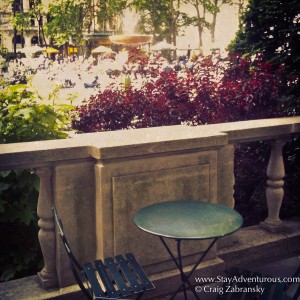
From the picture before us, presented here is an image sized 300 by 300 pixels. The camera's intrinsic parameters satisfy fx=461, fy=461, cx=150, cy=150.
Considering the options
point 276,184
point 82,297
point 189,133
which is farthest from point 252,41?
point 82,297

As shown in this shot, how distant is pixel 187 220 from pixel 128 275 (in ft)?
1.64

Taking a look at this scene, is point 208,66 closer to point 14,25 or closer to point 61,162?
point 61,162

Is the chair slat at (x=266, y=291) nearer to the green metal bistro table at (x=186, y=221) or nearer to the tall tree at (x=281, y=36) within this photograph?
the green metal bistro table at (x=186, y=221)

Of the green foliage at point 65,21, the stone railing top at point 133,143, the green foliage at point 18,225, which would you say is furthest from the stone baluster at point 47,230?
the green foliage at point 65,21

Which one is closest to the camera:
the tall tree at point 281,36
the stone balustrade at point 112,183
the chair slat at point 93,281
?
the chair slat at point 93,281

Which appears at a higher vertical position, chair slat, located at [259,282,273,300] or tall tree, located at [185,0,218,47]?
tall tree, located at [185,0,218,47]

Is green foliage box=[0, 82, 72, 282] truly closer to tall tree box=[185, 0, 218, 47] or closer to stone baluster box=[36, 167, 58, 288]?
stone baluster box=[36, 167, 58, 288]

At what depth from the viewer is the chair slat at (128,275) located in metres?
2.71

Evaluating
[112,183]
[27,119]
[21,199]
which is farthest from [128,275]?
[27,119]

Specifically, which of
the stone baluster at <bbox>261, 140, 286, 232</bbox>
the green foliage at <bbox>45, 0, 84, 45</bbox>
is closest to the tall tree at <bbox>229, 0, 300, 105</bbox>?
the stone baluster at <bbox>261, 140, 286, 232</bbox>

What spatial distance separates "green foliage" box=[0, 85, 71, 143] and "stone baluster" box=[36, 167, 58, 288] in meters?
1.24

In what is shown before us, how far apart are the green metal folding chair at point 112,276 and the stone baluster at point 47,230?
36 cm

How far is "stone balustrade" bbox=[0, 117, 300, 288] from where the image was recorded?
10.2ft

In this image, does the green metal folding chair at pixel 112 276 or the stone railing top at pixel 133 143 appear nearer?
the green metal folding chair at pixel 112 276
